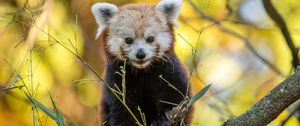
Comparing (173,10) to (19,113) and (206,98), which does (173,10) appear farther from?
(19,113)

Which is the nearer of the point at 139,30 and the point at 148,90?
the point at 139,30

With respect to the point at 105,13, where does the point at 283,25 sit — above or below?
below

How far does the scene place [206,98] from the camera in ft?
17.5

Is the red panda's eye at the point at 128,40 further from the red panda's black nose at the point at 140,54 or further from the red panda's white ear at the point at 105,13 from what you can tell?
the red panda's white ear at the point at 105,13

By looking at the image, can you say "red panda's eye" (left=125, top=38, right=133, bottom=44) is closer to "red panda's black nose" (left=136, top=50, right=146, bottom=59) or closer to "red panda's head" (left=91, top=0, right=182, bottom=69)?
"red panda's head" (left=91, top=0, right=182, bottom=69)

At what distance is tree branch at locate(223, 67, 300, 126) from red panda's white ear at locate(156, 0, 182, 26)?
1.29m

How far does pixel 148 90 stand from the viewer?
394 cm

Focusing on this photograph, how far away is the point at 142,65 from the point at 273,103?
111 centimetres

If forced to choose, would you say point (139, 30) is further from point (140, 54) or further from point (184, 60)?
point (184, 60)

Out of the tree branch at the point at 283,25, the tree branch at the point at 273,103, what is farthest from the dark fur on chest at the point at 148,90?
the tree branch at the point at 273,103

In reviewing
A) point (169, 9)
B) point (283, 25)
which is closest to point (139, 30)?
point (169, 9)

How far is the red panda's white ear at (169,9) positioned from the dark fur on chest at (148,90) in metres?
0.27

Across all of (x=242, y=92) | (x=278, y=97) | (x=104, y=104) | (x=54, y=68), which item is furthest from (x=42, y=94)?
(x=278, y=97)

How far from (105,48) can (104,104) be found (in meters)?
0.33
